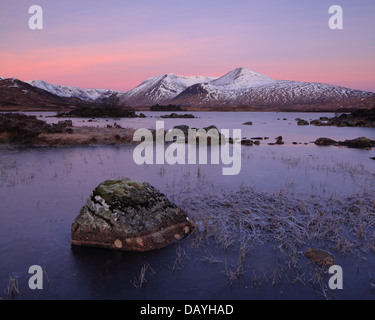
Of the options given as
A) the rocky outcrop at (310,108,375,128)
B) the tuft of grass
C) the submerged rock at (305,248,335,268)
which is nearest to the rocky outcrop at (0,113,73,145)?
the tuft of grass

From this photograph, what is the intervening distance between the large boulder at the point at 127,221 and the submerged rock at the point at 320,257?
3.63 m

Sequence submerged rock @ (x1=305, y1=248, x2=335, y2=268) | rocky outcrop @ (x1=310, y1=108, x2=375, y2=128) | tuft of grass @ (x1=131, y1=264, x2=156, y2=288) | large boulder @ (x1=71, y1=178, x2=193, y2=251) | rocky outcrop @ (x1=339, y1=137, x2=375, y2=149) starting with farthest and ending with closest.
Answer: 1. rocky outcrop @ (x1=310, y1=108, x2=375, y2=128)
2. rocky outcrop @ (x1=339, y1=137, x2=375, y2=149)
3. large boulder @ (x1=71, y1=178, x2=193, y2=251)
4. submerged rock @ (x1=305, y1=248, x2=335, y2=268)
5. tuft of grass @ (x1=131, y1=264, x2=156, y2=288)

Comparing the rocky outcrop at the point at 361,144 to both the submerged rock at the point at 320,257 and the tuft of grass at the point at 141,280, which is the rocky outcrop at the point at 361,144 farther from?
the tuft of grass at the point at 141,280

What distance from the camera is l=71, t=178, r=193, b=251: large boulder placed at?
8.15 metres

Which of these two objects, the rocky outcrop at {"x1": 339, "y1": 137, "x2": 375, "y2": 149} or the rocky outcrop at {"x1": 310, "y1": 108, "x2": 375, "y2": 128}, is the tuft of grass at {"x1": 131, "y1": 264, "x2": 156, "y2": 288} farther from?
the rocky outcrop at {"x1": 310, "y1": 108, "x2": 375, "y2": 128}

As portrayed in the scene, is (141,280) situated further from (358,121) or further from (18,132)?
(358,121)

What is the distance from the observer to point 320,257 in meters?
7.55

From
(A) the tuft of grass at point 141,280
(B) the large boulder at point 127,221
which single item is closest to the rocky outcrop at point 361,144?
(B) the large boulder at point 127,221

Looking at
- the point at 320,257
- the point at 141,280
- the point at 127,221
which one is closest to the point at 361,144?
the point at 320,257

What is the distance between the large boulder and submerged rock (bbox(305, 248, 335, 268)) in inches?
143

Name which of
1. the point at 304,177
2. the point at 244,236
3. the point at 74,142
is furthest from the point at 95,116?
the point at 244,236

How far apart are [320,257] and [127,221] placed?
213 inches
